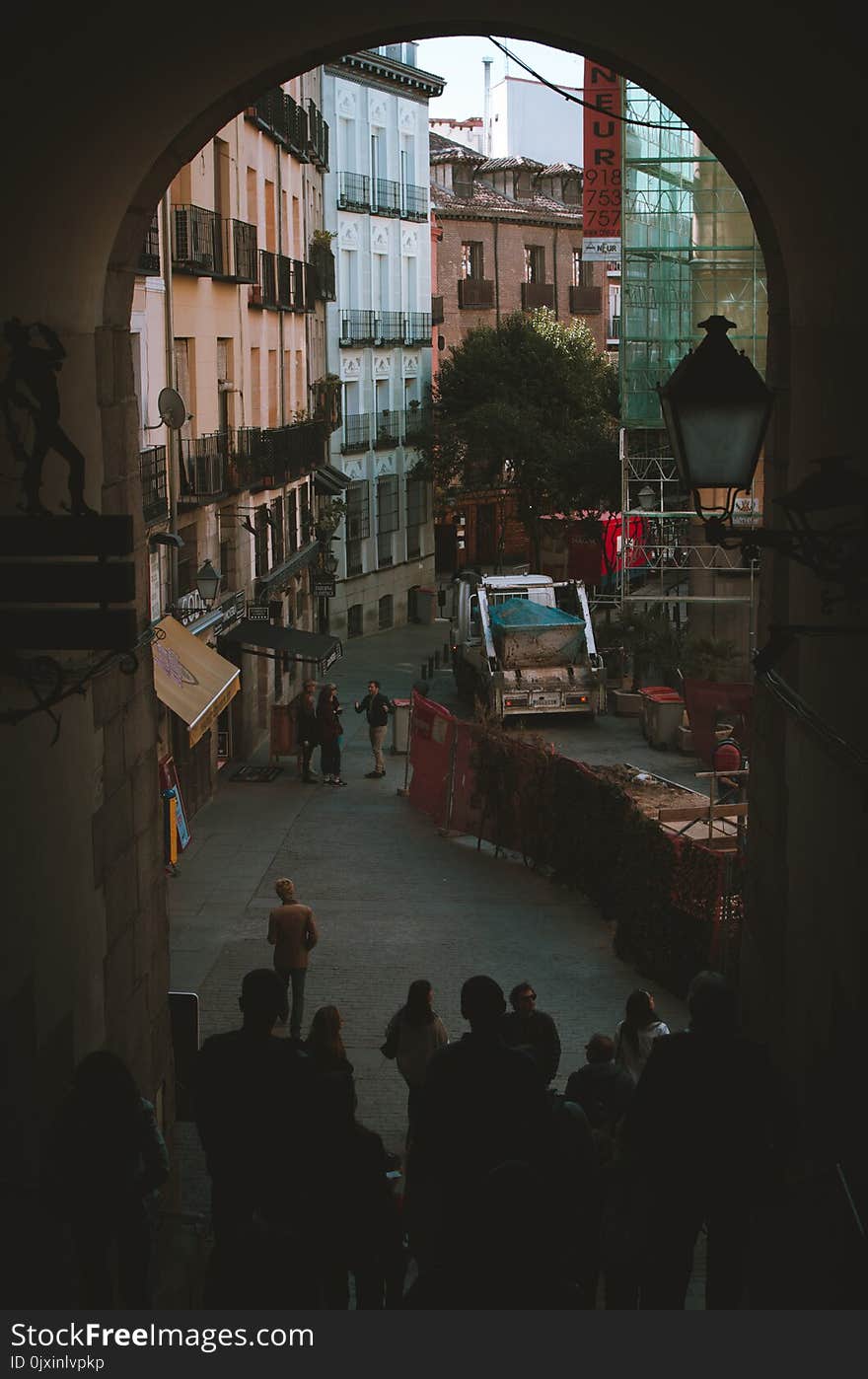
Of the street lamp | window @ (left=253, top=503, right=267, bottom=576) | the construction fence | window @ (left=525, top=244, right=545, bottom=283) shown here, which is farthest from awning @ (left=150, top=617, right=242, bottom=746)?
window @ (left=525, top=244, right=545, bottom=283)

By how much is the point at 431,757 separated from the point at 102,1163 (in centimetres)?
1577

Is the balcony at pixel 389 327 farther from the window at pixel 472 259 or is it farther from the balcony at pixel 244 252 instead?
the balcony at pixel 244 252

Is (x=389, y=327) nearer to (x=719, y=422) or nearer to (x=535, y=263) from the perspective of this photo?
(x=535, y=263)

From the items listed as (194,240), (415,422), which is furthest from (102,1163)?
(415,422)

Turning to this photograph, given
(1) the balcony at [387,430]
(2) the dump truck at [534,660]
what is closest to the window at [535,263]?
(1) the balcony at [387,430]

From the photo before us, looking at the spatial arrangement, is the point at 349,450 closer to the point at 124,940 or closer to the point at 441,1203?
the point at 124,940

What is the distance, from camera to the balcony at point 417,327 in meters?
48.2

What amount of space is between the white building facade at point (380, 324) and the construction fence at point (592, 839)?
834 inches

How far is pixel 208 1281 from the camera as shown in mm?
6422

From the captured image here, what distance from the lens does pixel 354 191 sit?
43844 millimetres

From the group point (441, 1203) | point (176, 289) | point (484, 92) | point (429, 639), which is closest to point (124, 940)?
point (441, 1203)

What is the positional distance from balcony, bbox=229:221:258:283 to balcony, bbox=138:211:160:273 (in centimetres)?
470

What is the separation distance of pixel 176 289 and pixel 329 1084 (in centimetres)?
1785

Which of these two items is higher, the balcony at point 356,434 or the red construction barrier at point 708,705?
the balcony at point 356,434
